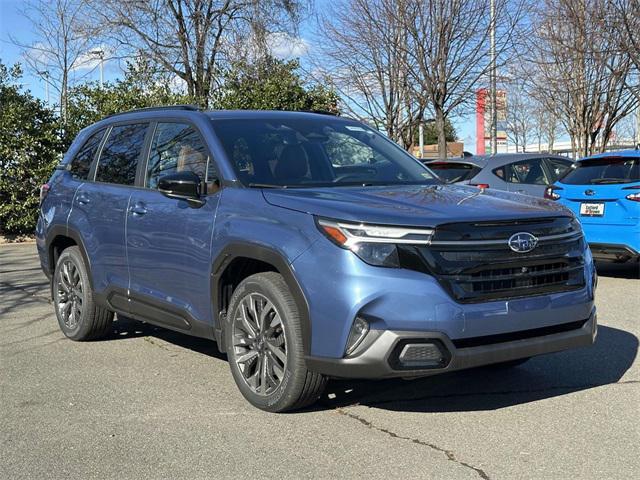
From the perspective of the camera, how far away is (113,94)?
1680cm

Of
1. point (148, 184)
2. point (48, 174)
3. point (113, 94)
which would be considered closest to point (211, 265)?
point (148, 184)

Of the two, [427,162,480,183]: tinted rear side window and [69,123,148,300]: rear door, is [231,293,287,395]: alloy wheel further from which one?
[427,162,480,183]: tinted rear side window

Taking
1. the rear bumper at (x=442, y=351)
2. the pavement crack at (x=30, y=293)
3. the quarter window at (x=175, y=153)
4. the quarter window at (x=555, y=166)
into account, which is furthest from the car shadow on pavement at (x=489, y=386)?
the quarter window at (x=555, y=166)

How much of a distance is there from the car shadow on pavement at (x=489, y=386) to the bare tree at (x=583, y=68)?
11.9m

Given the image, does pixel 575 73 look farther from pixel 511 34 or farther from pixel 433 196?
pixel 433 196

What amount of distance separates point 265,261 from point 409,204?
2.88 feet

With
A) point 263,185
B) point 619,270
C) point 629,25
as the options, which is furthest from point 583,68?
point 263,185

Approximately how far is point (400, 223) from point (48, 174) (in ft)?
43.0

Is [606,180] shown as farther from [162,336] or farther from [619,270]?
[162,336]

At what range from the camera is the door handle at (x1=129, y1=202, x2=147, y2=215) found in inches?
215

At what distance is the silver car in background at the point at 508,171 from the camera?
11.8m

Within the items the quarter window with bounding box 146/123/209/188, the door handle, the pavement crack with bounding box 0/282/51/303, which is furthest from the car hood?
the pavement crack with bounding box 0/282/51/303

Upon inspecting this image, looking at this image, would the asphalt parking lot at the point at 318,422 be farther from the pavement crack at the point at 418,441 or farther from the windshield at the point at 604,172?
the windshield at the point at 604,172

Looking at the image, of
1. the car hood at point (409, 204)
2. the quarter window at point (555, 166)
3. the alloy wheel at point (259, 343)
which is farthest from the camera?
the quarter window at point (555, 166)
